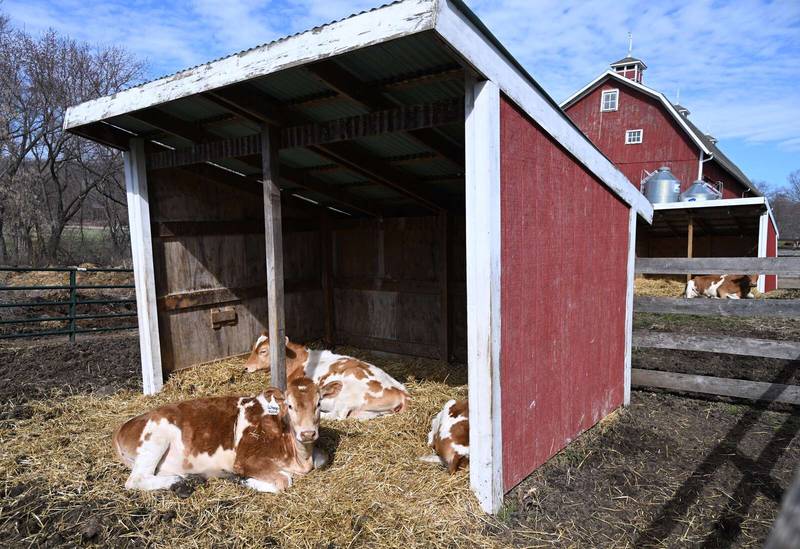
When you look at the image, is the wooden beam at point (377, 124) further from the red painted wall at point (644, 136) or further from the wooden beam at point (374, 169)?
the red painted wall at point (644, 136)

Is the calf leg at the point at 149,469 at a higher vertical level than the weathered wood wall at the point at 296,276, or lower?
lower

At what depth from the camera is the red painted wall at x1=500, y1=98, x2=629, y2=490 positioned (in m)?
3.66

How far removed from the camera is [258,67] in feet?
12.0

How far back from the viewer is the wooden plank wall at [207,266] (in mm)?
6270

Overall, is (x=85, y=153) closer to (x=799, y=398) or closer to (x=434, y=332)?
(x=434, y=332)

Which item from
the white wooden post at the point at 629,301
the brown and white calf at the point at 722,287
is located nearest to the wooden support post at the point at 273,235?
the white wooden post at the point at 629,301

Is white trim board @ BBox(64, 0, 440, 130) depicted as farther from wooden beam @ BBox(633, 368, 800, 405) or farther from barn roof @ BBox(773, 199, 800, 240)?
barn roof @ BBox(773, 199, 800, 240)

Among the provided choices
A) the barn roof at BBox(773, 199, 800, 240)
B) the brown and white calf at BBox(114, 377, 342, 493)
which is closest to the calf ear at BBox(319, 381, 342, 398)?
the brown and white calf at BBox(114, 377, 342, 493)

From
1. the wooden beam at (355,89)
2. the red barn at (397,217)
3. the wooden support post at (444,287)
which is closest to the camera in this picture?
the red barn at (397,217)

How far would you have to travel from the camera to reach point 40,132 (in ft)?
58.5

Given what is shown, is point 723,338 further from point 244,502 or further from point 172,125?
point 172,125

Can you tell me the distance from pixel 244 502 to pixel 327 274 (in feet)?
17.0

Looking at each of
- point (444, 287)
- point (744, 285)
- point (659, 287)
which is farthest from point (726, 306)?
point (659, 287)

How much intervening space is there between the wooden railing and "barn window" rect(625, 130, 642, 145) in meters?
18.0
